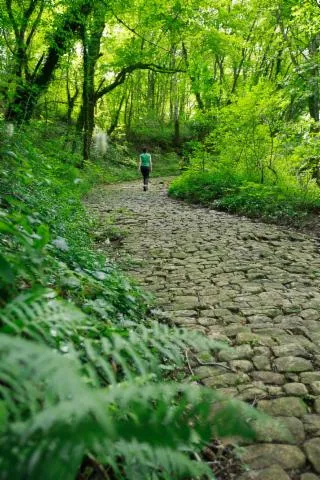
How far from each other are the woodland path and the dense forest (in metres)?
0.40

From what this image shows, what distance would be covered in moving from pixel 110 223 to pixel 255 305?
540 cm

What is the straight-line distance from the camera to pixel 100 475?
165cm

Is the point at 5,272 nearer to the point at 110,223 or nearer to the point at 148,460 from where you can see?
the point at 148,460

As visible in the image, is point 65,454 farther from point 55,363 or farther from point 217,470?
point 217,470

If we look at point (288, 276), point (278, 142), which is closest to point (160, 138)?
point (278, 142)

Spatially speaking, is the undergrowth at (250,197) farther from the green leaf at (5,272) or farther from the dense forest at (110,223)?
the green leaf at (5,272)

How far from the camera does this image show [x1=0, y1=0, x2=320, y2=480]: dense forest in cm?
90

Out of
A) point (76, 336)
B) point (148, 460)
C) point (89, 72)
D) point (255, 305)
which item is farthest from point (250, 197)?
point (148, 460)

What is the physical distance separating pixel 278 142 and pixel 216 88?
8.07m

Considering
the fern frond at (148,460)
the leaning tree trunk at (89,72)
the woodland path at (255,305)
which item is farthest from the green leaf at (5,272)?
the leaning tree trunk at (89,72)

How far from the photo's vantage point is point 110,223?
367 inches

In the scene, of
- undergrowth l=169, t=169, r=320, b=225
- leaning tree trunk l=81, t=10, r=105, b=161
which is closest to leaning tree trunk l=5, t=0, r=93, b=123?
leaning tree trunk l=81, t=10, r=105, b=161

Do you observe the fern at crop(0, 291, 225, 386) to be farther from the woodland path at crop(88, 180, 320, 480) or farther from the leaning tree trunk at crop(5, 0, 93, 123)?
the leaning tree trunk at crop(5, 0, 93, 123)

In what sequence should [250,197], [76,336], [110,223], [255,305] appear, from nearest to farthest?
[76,336], [255,305], [110,223], [250,197]
